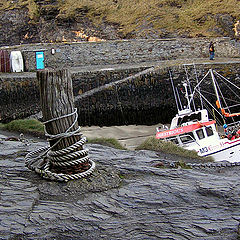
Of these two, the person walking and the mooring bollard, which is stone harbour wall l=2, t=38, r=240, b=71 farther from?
the mooring bollard

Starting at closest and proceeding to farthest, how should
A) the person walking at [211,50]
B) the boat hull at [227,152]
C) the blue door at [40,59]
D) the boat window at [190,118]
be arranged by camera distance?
the boat hull at [227,152] → the boat window at [190,118] → the person walking at [211,50] → the blue door at [40,59]

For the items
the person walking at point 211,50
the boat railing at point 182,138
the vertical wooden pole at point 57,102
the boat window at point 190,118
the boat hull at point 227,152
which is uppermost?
the person walking at point 211,50

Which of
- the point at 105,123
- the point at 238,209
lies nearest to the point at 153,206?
the point at 238,209

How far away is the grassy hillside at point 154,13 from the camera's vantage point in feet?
107

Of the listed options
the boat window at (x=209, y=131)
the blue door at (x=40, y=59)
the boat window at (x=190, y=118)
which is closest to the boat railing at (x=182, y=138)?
the boat window at (x=209, y=131)

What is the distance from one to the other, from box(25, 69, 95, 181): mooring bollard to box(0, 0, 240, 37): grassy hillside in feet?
94.7

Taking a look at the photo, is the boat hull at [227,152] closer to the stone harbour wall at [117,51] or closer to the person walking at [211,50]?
the person walking at [211,50]

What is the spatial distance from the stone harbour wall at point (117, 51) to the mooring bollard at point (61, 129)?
70.8 ft

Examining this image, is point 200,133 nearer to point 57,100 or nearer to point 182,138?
point 182,138

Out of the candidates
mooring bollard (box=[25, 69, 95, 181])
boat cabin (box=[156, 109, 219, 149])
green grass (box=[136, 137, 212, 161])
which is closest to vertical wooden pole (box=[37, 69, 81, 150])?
mooring bollard (box=[25, 69, 95, 181])

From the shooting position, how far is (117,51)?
2606 centimetres

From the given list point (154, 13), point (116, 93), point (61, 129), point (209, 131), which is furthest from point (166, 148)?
point (154, 13)

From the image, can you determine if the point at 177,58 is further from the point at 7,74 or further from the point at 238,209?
the point at 238,209

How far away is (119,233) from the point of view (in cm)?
342
